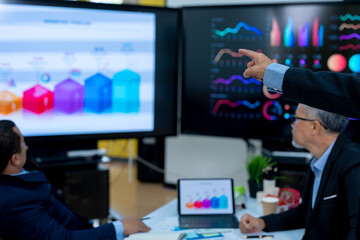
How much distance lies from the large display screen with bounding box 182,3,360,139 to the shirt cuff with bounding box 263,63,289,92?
154 centimetres

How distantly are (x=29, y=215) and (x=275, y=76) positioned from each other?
1017 millimetres

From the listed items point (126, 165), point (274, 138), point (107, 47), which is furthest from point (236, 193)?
point (126, 165)

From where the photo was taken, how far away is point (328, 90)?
3.82ft

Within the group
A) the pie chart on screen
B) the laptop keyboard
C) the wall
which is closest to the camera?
the laptop keyboard

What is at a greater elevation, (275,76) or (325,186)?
(275,76)

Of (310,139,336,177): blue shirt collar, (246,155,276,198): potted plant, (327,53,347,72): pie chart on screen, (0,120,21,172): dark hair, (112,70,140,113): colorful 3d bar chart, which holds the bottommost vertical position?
(246,155,276,198): potted plant

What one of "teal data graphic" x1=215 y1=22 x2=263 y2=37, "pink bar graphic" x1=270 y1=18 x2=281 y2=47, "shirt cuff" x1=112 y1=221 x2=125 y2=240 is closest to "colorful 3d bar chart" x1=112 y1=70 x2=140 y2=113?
"teal data graphic" x1=215 y1=22 x2=263 y2=37

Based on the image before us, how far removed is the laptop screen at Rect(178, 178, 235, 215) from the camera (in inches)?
77.4

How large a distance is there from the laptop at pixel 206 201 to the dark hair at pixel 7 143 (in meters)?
0.72

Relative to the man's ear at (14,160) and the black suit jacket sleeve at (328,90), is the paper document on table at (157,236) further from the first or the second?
the black suit jacket sleeve at (328,90)

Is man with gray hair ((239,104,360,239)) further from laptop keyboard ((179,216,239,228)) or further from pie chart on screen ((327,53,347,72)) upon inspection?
pie chart on screen ((327,53,347,72))

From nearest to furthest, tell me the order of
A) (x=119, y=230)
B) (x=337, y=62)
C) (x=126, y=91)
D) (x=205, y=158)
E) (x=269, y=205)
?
(x=119, y=230), (x=269, y=205), (x=337, y=62), (x=126, y=91), (x=205, y=158)

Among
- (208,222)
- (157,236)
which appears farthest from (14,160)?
(208,222)

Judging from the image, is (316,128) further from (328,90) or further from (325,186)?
(328,90)
